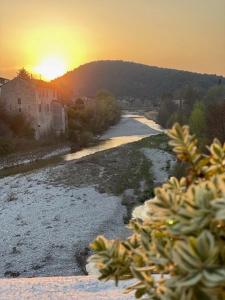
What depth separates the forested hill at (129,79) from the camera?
104938mm

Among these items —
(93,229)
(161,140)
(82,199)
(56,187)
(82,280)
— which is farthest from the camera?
(161,140)

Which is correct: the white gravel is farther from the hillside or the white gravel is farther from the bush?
the hillside

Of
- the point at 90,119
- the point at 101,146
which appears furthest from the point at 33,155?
the point at 90,119

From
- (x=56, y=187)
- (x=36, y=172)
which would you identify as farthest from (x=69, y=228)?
(x=36, y=172)

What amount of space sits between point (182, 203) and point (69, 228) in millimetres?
11809

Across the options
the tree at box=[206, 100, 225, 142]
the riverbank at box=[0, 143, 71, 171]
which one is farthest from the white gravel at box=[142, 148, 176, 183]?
the riverbank at box=[0, 143, 71, 171]

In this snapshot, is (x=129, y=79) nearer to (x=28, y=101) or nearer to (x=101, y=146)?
(x=28, y=101)

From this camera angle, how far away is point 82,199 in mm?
15836

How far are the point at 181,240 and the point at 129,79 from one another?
112 metres

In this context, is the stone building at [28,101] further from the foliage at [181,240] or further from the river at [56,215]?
the foliage at [181,240]

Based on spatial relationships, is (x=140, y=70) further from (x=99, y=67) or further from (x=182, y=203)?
(x=182, y=203)

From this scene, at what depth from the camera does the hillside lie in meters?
105

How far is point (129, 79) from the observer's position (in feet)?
366

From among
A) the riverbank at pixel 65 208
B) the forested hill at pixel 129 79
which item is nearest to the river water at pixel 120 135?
the riverbank at pixel 65 208
